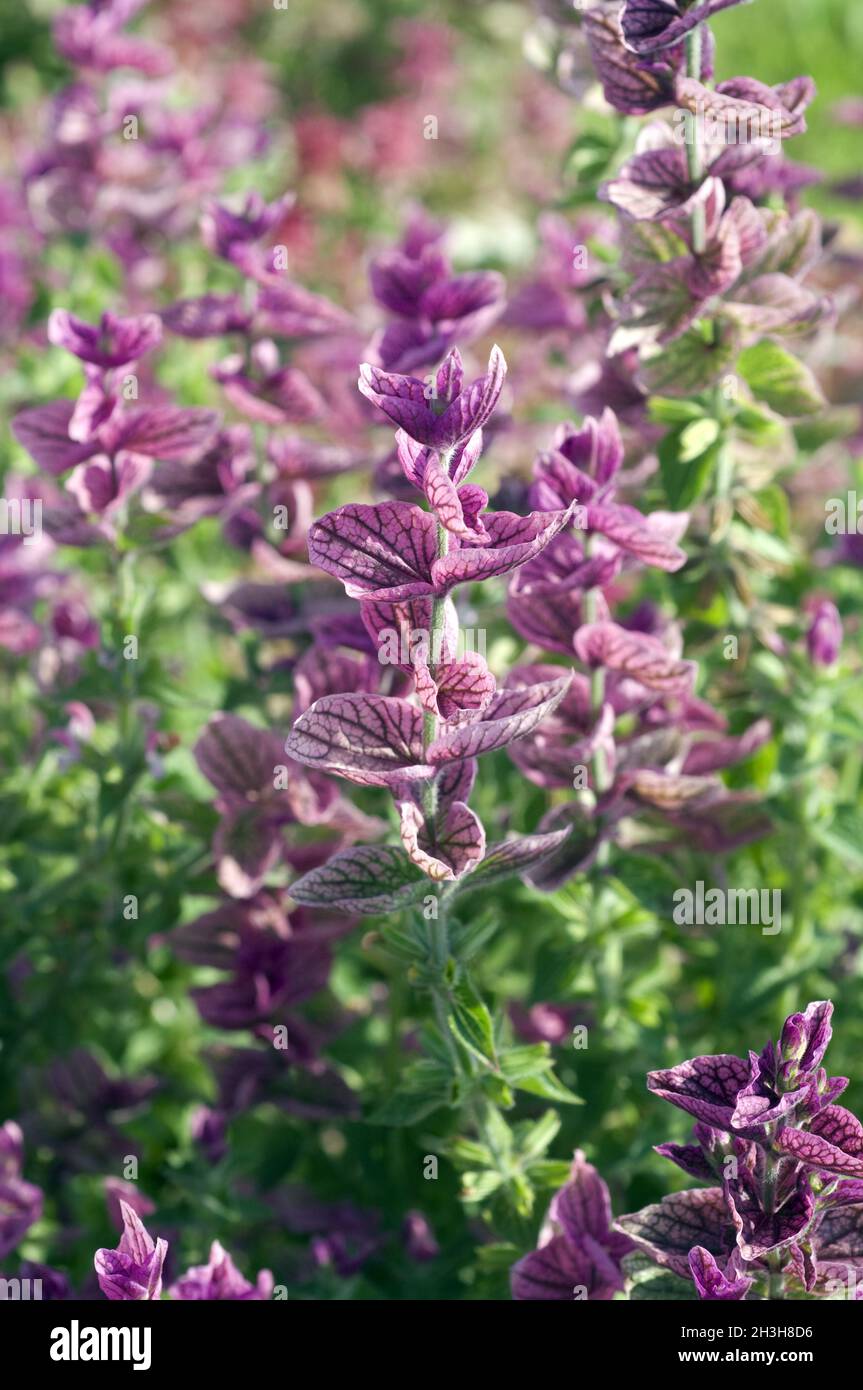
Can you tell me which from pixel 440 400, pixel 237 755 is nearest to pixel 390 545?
pixel 440 400

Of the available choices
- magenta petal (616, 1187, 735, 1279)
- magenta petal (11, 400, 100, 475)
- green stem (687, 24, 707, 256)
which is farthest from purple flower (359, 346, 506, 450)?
magenta petal (616, 1187, 735, 1279)

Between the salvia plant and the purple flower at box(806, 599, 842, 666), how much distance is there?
2 centimetres

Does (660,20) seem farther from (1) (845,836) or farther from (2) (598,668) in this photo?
(1) (845,836)

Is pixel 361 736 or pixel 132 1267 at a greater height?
pixel 361 736

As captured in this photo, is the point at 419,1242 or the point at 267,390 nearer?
the point at 419,1242

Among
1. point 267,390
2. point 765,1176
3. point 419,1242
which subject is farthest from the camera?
point 267,390

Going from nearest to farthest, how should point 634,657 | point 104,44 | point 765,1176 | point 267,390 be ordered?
point 765,1176 → point 634,657 → point 267,390 → point 104,44

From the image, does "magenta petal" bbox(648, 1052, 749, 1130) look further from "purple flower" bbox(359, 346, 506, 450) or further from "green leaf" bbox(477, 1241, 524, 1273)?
"purple flower" bbox(359, 346, 506, 450)

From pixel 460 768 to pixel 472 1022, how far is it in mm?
225

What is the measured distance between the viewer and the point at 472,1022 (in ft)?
4.37

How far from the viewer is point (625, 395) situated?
71.2 inches

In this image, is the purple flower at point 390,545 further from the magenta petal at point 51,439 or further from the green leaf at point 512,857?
the magenta petal at point 51,439

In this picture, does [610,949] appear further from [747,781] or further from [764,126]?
[764,126]

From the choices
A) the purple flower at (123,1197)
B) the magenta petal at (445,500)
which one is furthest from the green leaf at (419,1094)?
the magenta petal at (445,500)
